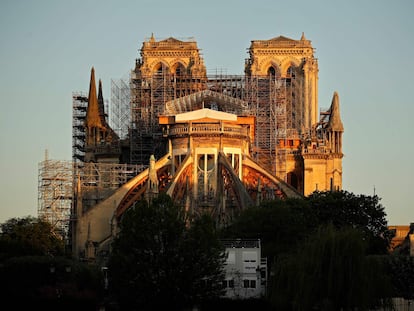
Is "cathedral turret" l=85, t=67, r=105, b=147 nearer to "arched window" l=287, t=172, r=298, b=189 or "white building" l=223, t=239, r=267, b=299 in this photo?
"arched window" l=287, t=172, r=298, b=189

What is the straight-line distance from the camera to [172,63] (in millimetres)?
105000

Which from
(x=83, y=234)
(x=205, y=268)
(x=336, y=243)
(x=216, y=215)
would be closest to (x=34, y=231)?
(x=83, y=234)

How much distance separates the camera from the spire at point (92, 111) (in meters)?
101

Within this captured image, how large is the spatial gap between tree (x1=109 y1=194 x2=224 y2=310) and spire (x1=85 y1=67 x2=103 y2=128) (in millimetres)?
37206

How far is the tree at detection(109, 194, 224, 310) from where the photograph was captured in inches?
2392

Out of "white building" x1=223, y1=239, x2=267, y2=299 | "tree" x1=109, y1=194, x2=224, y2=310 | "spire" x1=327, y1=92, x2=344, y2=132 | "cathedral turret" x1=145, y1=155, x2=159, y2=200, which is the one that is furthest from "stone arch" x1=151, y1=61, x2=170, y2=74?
"tree" x1=109, y1=194, x2=224, y2=310

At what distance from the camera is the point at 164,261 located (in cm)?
6175

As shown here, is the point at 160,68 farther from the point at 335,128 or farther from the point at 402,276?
the point at 402,276

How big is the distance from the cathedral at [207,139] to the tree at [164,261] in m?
15.9

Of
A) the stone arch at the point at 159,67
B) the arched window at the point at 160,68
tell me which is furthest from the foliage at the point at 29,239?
the stone arch at the point at 159,67

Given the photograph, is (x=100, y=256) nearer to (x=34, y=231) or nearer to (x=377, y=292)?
(x=34, y=231)

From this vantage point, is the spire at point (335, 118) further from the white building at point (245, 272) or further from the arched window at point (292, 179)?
the white building at point (245, 272)

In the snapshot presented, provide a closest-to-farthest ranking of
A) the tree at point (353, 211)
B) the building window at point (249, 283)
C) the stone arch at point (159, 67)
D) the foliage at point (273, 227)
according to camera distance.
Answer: the building window at point (249, 283)
the foliage at point (273, 227)
the tree at point (353, 211)
the stone arch at point (159, 67)

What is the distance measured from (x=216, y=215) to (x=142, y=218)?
20512 millimetres
